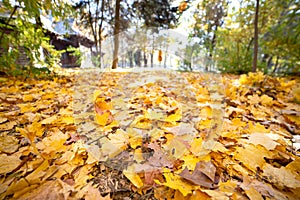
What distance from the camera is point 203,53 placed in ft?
24.7

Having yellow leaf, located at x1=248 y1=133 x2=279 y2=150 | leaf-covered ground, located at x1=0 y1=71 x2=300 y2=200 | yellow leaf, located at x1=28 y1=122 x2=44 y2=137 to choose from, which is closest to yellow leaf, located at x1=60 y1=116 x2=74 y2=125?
leaf-covered ground, located at x1=0 y1=71 x2=300 y2=200

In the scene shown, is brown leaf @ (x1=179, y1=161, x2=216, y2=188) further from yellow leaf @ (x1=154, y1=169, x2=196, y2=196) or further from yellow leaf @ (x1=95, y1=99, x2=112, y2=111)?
yellow leaf @ (x1=95, y1=99, x2=112, y2=111)

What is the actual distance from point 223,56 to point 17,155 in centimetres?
595

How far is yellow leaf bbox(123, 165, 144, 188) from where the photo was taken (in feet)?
2.04

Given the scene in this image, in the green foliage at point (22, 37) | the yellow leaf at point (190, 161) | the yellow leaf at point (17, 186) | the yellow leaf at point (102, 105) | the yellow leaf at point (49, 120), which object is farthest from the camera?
the green foliage at point (22, 37)

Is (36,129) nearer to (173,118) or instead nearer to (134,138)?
(134,138)

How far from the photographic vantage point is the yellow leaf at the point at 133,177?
0.62m

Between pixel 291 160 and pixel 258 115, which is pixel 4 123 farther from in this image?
pixel 258 115

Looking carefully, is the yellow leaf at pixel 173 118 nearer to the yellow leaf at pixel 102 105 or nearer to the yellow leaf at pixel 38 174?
the yellow leaf at pixel 102 105

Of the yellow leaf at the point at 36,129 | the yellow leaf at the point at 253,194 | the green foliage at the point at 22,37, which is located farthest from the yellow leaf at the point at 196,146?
the green foliage at the point at 22,37

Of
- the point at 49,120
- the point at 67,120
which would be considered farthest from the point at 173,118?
the point at 49,120

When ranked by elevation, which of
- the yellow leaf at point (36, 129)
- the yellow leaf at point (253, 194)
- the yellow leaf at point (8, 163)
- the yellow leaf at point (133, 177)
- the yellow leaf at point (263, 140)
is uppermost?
the yellow leaf at point (36, 129)

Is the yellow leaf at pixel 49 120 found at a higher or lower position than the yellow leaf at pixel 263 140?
higher

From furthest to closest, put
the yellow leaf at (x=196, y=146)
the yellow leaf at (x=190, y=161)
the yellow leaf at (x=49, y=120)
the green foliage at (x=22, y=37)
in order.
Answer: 1. the green foliage at (x=22, y=37)
2. the yellow leaf at (x=49, y=120)
3. the yellow leaf at (x=196, y=146)
4. the yellow leaf at (x=190, y=161)
